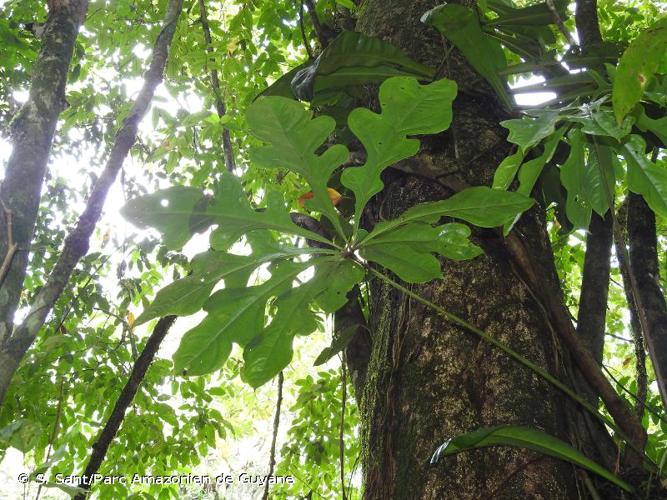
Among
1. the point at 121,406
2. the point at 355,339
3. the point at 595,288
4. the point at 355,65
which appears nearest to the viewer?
the point at 595,288

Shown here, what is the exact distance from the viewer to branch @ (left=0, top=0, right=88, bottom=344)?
1.47m

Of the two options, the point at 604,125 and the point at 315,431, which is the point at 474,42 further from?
the point at 315,431

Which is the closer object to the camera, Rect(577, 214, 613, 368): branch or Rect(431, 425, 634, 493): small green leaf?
Rect(431, 425, 634, 493): small green leaf

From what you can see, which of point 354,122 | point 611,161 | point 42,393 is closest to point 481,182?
point 611,161

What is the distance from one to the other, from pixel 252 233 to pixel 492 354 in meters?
0.49

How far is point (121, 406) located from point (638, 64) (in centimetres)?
189

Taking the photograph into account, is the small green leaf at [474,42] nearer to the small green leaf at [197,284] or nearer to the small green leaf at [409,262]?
the small green leaf at [409,262]

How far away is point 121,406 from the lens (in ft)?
6.43

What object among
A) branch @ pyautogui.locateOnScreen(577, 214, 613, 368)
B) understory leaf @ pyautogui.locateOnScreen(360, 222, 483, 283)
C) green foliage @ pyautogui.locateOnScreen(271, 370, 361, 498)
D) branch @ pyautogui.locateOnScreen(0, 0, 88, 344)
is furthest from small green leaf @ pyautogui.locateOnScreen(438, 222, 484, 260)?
green foliage @ pyautogui.locateOnScreen(271, 370, 361, 498)

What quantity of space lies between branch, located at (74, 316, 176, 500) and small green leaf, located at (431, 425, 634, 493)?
144 centimetres

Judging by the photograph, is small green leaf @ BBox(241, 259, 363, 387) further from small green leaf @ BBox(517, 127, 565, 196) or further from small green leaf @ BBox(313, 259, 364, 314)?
small green leaf @ BBox(517, 127, 565, 196)

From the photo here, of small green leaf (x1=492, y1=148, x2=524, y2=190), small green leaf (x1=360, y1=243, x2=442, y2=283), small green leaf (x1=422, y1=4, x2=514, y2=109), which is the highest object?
small green leaf (x1=422, y1=4, x2=514, y2=109)

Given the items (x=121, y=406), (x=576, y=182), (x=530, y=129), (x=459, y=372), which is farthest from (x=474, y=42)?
(x=121, y=406)

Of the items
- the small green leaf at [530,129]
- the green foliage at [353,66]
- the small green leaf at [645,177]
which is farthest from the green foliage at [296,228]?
the green foliage at [353,66]
